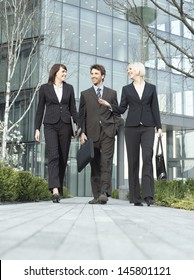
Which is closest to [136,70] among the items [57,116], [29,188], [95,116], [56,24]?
[95,116]

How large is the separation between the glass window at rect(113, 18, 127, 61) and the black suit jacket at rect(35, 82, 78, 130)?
20810 mm

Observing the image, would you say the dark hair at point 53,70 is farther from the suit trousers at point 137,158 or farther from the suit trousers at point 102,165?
the suit trousers at point 137,158

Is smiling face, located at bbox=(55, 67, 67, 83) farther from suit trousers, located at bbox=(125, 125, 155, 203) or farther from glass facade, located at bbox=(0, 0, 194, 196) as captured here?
glass facade, located at bbox=(0, 0, 194, 196)

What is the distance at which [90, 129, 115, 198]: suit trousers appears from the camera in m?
6.49

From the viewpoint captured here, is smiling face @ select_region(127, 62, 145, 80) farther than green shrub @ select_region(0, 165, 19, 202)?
No

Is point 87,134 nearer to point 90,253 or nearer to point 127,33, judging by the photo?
point 90,253

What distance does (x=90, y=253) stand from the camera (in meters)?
1.64

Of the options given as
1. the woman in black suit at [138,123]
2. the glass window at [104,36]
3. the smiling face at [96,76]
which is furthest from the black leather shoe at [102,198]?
the glass window at [104,36]

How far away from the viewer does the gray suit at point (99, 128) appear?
6707mm

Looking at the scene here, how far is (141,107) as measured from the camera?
6.62 m

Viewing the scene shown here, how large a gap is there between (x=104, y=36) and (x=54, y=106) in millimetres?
21412

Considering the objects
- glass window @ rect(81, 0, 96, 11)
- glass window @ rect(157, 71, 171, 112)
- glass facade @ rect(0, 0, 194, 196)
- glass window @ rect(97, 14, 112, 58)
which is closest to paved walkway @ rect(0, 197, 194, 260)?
glass facade @ rect(0, 0, 194, 196)

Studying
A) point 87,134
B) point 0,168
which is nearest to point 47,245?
point 87,134

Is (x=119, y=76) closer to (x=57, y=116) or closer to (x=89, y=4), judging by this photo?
(x=89, y=4)
